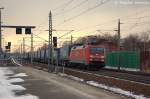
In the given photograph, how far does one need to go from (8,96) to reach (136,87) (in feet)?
22.0

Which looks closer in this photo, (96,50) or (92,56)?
(92,56)

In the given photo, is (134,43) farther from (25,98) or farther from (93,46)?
(25,98)

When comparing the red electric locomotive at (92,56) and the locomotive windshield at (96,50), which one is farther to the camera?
the locomotive windshield at (96,50)

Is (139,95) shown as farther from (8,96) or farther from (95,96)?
(8,96)

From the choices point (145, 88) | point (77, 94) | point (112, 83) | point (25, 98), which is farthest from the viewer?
point (112, 83)

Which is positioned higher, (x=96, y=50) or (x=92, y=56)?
(x=96, y=50)

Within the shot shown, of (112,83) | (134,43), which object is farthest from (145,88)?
(134,43)

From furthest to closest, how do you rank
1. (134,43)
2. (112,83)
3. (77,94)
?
(134,43) → (112,83) → (77,94)

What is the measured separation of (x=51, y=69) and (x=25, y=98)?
1199 inches

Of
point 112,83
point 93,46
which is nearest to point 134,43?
point 93,46

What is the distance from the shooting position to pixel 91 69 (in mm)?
50656

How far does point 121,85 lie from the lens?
2461cm

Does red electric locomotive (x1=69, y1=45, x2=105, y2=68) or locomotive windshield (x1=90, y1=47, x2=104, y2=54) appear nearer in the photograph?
red electric locomotive (x1=69, y1=45, x2=105, y2=68)

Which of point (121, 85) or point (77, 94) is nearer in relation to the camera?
point (77, 94)
